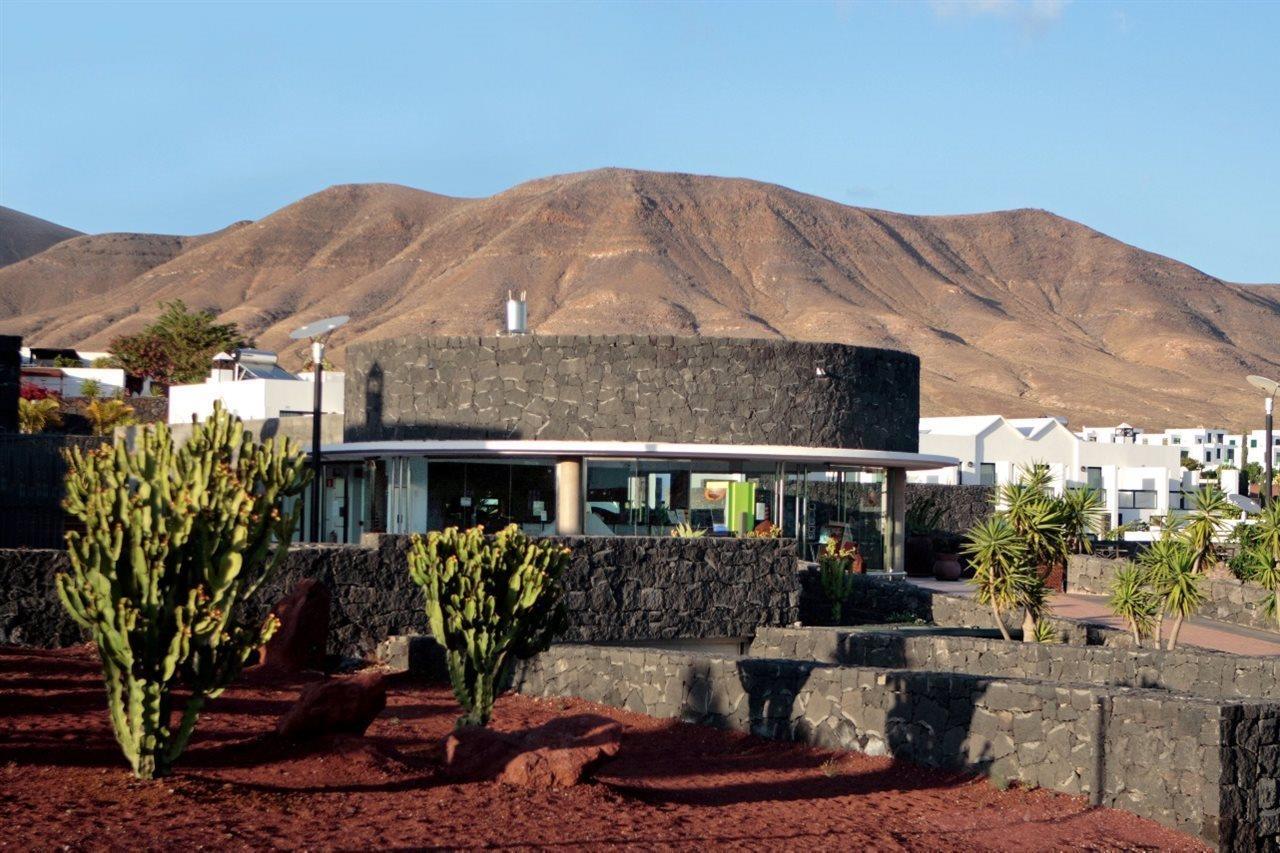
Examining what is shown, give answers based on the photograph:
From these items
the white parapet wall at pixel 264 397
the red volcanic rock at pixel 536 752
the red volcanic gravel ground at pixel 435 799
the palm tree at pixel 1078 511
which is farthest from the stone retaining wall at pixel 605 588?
the white parapet wall at pixel 264 397

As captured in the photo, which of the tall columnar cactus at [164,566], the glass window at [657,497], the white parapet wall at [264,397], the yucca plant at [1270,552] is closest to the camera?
→ the tall columnar cactus at [164,566]

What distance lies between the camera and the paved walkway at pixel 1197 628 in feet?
80.5

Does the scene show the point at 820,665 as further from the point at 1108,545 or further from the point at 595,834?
the point at 1108,545

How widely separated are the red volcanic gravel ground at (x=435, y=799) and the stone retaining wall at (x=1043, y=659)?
3304mm

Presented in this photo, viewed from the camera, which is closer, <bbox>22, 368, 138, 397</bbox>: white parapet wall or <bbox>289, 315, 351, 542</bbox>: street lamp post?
<bbox>289, 315, 351, 542</bbox>: street lamp post

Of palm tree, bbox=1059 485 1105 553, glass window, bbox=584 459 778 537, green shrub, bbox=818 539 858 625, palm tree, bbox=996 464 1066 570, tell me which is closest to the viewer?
palm tree, bbox=996 464 1066 570

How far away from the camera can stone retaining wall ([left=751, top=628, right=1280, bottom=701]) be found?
17359 mm

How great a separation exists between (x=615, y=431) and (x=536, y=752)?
17830 mm

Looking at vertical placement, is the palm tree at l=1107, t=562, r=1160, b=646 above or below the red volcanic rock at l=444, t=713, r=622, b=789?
above

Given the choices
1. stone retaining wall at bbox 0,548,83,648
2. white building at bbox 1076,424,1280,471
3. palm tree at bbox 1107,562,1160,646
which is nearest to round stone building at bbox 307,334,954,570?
palm tree at bbox 1107,562,1160,646

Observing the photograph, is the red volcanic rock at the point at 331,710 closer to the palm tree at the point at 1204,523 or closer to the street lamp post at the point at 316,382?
the street lamp post at the point at 316,382

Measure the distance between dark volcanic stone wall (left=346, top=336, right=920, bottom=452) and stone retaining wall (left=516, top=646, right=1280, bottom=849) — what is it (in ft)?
41.1

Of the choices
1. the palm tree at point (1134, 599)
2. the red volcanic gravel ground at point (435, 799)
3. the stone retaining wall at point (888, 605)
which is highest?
the palm tree at point (1134, 599)

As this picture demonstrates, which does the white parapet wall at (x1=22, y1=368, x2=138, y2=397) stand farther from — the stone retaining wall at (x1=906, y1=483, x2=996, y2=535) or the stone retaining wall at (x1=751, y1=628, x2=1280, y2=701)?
the stone retaining wall at (x1=751, y1=628, x2=1280, y2=701)
